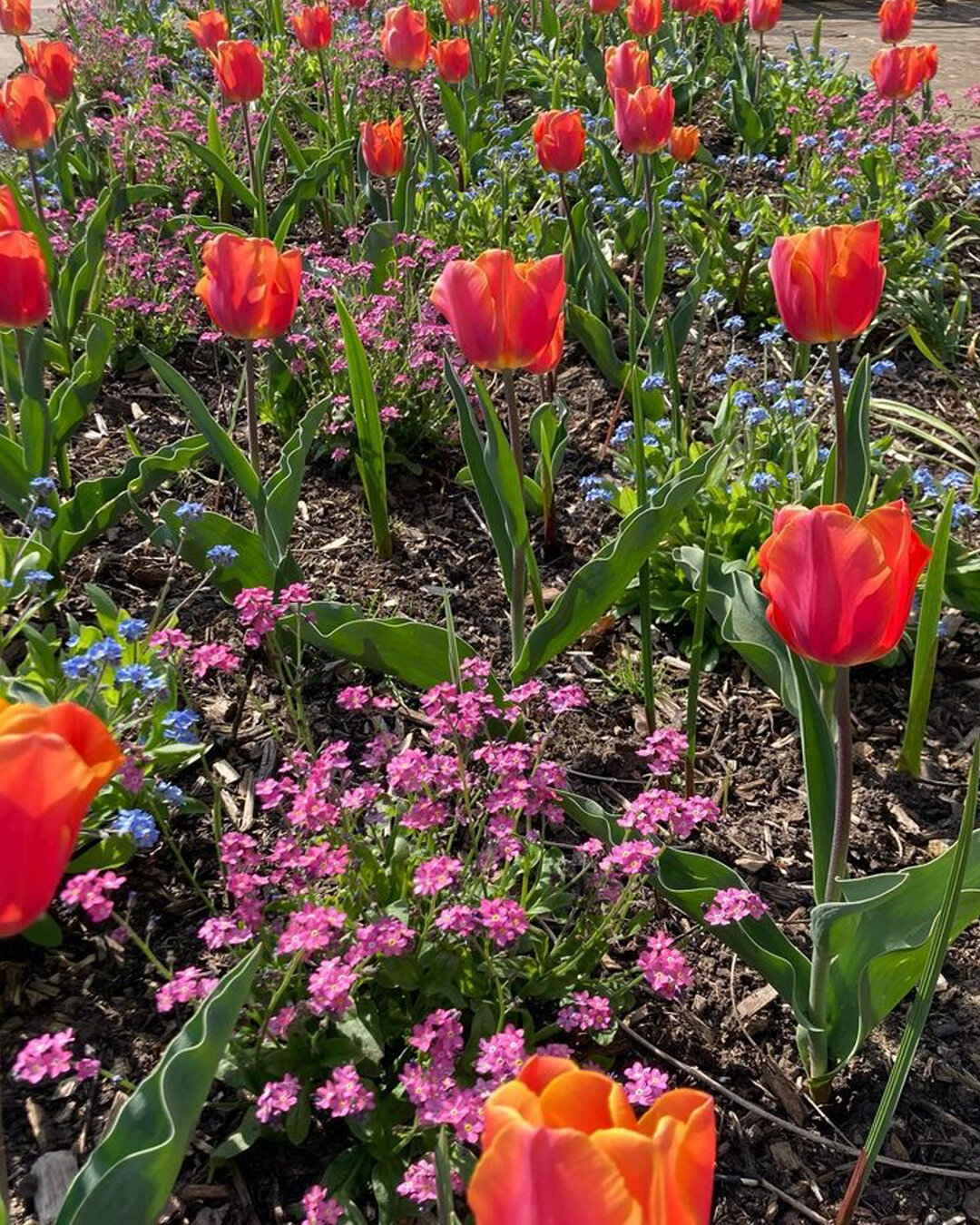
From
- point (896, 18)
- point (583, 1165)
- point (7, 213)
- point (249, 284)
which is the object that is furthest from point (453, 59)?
point (583, 1165)

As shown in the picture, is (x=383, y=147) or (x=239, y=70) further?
(x=239, y=70)

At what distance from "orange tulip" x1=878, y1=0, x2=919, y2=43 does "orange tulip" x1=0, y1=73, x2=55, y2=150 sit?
8.26 ft

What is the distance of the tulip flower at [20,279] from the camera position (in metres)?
1.96

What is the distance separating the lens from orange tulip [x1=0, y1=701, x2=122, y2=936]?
2.26 ft

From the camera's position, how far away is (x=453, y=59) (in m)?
3.46

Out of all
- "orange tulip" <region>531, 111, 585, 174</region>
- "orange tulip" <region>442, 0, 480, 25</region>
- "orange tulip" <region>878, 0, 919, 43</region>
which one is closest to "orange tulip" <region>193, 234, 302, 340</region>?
"orange tulip" <region>531, 111, 585, 174</region>

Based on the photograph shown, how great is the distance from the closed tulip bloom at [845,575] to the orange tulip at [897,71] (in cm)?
272

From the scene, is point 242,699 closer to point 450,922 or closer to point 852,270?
point 450,922

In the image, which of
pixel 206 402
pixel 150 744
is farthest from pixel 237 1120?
pixel 206 402

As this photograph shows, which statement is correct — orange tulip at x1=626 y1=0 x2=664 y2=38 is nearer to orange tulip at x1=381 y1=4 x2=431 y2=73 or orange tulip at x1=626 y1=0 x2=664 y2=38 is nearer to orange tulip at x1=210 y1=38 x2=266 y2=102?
orange tulip at x1=381 y1=4 x2=431 y2=73

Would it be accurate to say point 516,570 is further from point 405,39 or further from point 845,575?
point 405,39

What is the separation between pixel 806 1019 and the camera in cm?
142

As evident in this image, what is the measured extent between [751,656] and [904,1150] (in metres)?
0.66

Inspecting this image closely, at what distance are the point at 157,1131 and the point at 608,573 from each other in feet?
3.41
